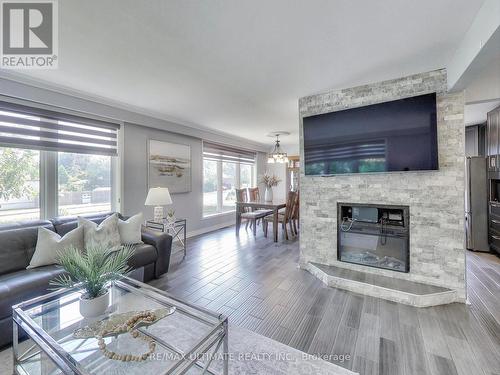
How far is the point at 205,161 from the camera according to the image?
18.3 ft

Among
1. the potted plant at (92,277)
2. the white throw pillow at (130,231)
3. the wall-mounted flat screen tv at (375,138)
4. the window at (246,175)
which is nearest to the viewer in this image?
the potted plant at (92,277)

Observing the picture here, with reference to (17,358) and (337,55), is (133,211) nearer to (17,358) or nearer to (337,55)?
(17,358)

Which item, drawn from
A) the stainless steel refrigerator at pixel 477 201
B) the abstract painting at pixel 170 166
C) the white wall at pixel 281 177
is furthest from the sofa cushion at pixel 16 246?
the white wall at pixel 281 177

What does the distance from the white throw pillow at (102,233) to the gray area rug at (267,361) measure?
1.04 m

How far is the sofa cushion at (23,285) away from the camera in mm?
1728

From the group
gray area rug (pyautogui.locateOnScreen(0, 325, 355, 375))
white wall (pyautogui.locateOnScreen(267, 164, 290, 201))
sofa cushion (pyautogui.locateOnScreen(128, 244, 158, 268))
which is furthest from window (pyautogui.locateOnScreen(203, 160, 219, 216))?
gray area rug (pyautogui.locateOnScreen(0, 325, 355, 375))

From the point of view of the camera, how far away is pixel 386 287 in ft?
8.05

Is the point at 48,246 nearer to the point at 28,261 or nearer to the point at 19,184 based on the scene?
the point at 28,261

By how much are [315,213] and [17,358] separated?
307cm

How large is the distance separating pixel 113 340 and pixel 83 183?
286 cm

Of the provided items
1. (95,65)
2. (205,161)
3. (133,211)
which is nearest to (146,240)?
(133,211)

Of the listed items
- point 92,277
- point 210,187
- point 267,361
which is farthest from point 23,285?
point 210,187

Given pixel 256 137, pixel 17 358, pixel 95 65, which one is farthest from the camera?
pixel 256 137

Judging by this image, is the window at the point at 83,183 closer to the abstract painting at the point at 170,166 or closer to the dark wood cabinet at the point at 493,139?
the abstract painting at the point at 170,166
